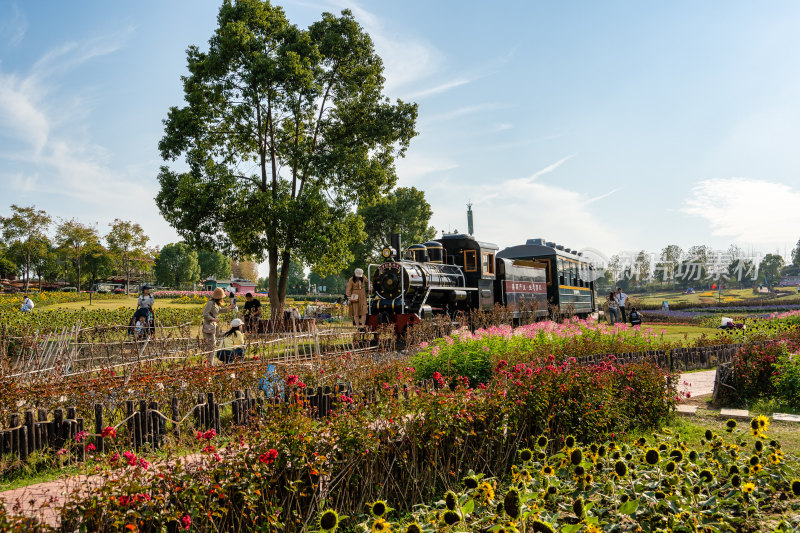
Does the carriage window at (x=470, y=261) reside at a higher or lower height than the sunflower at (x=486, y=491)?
higher

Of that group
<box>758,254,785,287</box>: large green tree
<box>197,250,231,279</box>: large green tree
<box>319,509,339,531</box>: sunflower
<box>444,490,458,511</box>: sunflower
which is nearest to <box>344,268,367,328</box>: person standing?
<box>444,490,458,511</box>: sunflower

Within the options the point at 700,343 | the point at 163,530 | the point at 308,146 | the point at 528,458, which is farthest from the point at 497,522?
the point at 308,146

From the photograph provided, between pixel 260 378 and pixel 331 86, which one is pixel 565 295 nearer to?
pixel 331 86

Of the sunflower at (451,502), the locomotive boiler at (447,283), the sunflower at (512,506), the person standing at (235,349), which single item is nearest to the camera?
the sunflower at (512,506)

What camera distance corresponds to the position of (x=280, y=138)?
2211 cm

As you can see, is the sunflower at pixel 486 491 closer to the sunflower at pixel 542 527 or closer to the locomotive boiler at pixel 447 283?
the sunflower at pixel 542 527

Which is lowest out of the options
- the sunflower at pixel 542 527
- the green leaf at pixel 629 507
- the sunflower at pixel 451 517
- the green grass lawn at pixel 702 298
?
A: the green grass lawn at pixel 702 298

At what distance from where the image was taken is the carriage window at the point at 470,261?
1772 cm

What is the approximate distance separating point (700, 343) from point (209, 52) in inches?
776

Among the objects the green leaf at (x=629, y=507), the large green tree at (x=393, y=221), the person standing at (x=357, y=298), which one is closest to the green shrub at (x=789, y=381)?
the green leaf at (x=629, y=507)

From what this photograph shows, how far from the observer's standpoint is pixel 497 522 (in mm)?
3268

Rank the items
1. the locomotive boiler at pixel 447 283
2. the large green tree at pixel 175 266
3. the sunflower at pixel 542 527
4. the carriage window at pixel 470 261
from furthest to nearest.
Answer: the large green tree at pixel 175 266 → the carriage window at pixel 470 261 → the locomotive boiler at pixel 447 283 → the sunflower at pixel 542 527

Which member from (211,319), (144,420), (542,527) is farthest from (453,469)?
(211,319)

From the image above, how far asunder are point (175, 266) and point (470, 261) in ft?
225
